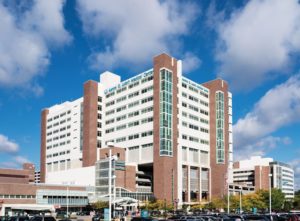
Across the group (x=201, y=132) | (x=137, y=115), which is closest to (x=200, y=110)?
(x=201, y=132)

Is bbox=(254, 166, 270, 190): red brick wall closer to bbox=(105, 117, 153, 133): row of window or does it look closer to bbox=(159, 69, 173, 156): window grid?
bbox=(159, 69, 173, 156): window grid

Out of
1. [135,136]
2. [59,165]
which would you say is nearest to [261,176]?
[135,136]

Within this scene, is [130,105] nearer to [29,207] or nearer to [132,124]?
[132,124]

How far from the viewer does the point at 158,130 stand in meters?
122

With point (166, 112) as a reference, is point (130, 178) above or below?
below

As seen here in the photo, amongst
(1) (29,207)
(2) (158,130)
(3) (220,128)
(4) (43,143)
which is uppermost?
(3) (220,128)

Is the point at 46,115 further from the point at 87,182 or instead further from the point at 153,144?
the point at 153,144

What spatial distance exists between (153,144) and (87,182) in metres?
24.5

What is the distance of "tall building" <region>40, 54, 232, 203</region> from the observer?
124 meters

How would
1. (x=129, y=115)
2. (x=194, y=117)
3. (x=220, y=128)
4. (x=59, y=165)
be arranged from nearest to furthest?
(x=129, y=115) < (x=194, y=117) < (x=220, y=128) < (x=59, y=165)

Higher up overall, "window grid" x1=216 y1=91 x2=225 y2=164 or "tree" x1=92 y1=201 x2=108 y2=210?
"window grid" x1=216 y1=91 x2=225 y2=164

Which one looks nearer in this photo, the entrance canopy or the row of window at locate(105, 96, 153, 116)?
the entrance canopy

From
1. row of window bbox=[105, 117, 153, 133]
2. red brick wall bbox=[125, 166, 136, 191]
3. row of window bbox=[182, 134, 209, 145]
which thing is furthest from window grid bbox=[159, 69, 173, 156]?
red brick wall bbox=[125, 166, 136, 191]

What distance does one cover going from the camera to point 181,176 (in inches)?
5000
